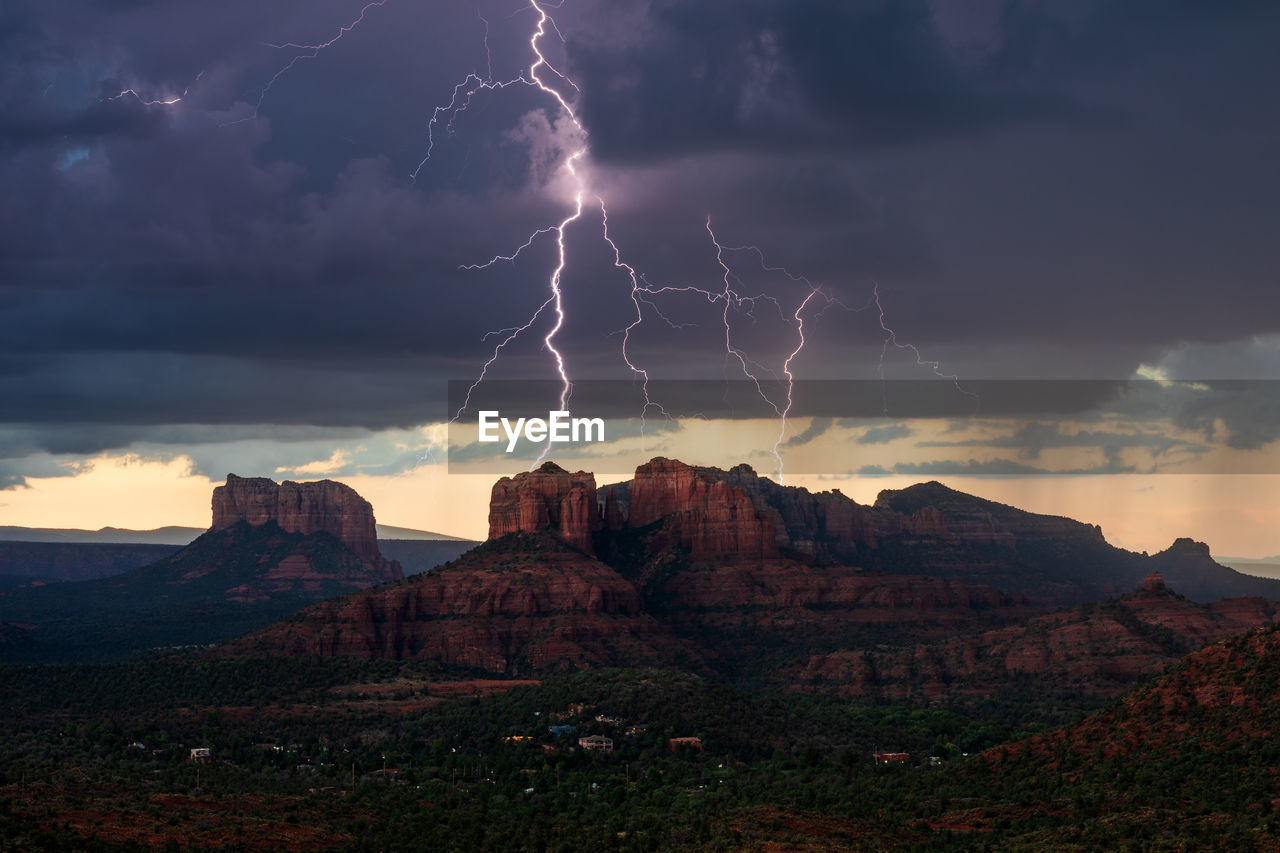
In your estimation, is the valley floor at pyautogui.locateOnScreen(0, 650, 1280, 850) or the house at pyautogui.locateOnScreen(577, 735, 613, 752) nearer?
the valley floor at pyautogui.locateOnScreen(0, 650, 1280, 850)

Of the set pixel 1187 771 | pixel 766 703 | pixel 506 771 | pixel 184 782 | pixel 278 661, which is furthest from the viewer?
pixel 278 661

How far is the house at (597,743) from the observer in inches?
6019

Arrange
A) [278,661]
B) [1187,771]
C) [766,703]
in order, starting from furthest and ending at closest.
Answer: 1. [278,661]
2. [766,703]
3. [1187,771]

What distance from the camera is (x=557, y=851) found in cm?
10088

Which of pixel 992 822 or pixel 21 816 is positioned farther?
pixel 992 822

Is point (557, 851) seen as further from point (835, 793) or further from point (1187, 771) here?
point (1187, 771)

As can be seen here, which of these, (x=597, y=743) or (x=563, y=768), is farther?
(x=597, y=743)

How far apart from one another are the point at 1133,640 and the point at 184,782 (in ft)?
381

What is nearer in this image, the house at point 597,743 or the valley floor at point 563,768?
the valley floor at point 563,768

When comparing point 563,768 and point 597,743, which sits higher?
point 597,743

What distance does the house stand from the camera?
153m

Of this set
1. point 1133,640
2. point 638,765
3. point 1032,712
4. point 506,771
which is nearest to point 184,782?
point 506,771

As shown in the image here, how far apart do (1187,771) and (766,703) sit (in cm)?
7373

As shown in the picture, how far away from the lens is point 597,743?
505ft
